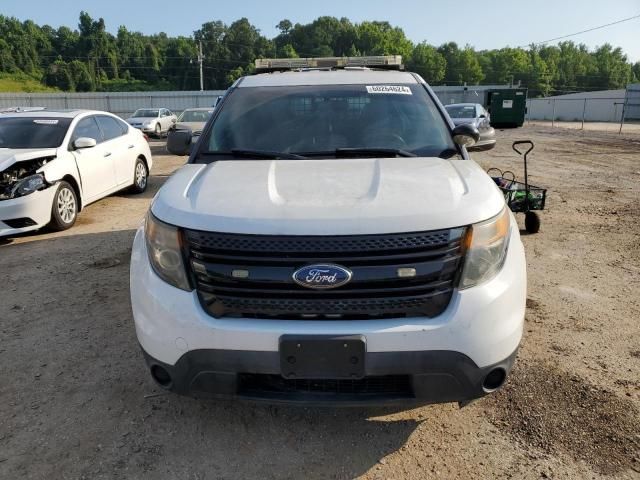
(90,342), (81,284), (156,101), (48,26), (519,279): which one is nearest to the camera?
(519,279)

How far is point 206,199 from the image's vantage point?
2371mm

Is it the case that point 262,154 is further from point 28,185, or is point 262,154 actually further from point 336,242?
point 28,185

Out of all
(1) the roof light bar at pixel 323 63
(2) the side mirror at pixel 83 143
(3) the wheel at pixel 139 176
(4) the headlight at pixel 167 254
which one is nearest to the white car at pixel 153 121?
(3) the wheel at pixel 139 176

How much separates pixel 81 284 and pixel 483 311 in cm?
395

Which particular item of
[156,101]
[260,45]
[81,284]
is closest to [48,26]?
[260,45]

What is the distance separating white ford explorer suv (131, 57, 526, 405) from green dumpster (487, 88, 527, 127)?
1293 inches

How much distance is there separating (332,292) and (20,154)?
5947mm

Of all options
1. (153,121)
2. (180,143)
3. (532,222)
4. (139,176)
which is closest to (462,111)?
(139,176)

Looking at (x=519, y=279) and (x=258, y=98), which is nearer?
(x=519, y=279)

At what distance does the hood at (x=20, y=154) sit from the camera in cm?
619

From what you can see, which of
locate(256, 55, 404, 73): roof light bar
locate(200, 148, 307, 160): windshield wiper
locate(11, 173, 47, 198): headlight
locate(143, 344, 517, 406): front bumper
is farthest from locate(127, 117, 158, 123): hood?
locate(143, 344, 517, 406): front bumper

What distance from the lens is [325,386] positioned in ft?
7.46

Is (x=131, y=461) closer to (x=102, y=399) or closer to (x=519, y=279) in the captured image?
(x=102, y=399)

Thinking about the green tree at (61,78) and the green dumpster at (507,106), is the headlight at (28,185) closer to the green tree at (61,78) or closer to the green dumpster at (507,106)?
the green dumpster at (507,106)
